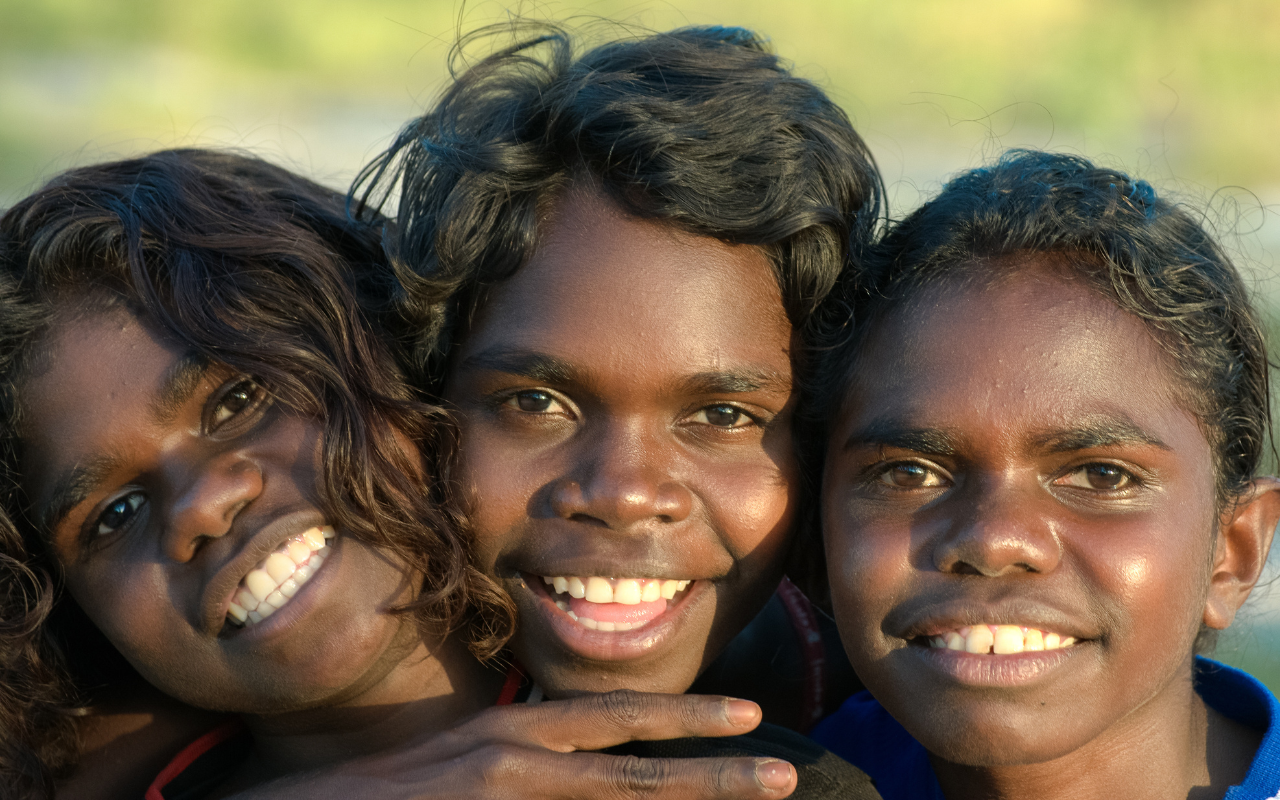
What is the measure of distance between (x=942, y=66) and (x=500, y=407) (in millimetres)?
7610

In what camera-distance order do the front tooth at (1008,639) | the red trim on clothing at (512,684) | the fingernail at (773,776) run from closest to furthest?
the fingernail at (773,776) → the front tooth at (1008,639) → the red trim on clothing at (512,684)

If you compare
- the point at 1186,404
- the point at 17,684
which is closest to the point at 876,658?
the point at 1186,404

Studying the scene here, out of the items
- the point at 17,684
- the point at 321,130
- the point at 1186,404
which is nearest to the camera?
the point at 1186,404

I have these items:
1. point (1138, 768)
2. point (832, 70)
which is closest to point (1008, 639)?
point (1138, 768)

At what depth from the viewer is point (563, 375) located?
2252 mm

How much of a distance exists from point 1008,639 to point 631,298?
864 millimetres

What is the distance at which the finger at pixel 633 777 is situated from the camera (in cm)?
197

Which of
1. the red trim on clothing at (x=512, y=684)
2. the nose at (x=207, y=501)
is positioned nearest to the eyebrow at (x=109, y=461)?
the nose at (x=207, y=501)

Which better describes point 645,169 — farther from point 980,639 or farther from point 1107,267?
point 980,639

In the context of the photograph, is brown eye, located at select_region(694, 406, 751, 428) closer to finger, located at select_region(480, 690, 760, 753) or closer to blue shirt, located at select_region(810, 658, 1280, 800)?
finger, located at select_region(480, 690, 760, 753)

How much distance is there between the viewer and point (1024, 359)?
208 cm

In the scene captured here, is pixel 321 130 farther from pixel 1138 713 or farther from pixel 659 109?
pixel 1138 713

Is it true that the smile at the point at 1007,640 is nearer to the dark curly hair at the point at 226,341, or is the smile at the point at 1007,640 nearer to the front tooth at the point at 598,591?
the front tooth at the point at 598,591

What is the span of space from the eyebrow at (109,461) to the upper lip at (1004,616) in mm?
1354
